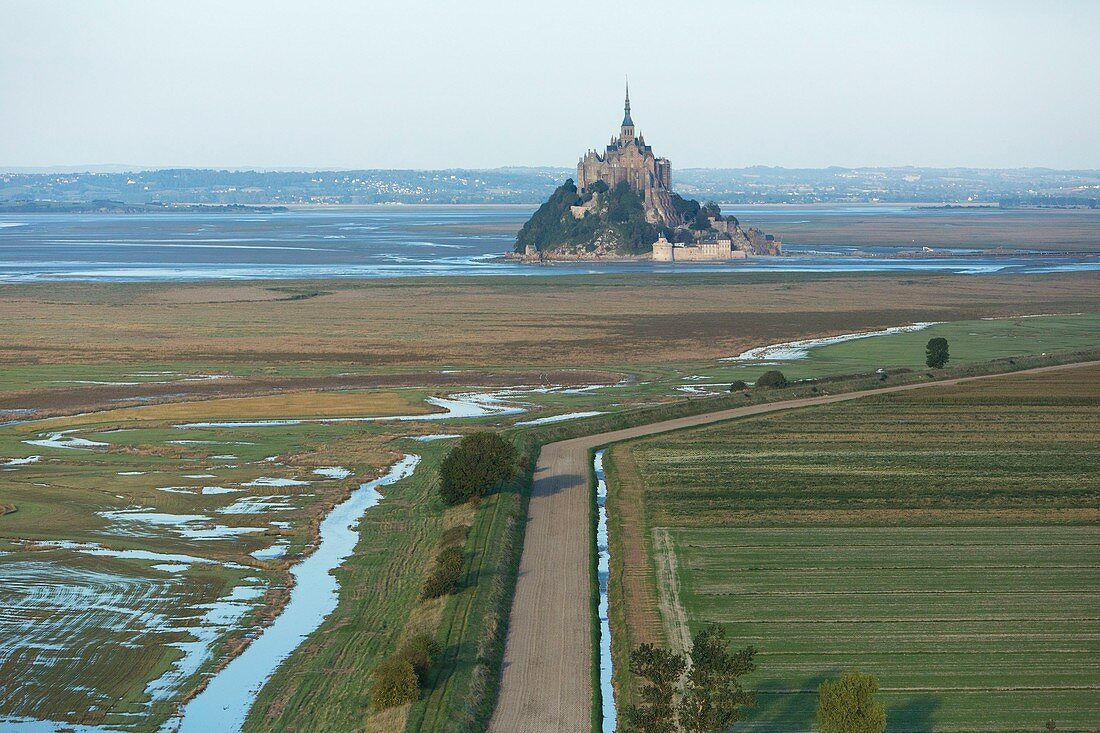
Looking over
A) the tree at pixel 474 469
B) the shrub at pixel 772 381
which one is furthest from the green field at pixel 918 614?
the shrub at pixel 772 381

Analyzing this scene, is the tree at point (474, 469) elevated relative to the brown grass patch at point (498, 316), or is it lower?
elevated

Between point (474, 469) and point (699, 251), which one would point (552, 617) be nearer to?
point (474, 469)

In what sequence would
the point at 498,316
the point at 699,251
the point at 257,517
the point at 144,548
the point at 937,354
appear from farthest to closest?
the point at 699,251 → the point at 498,316 → the point at 937,354 → the point at 257,517 → the point at 144,548

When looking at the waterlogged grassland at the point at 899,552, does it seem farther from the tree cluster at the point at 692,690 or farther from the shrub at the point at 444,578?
the shrub at the point at 444,578

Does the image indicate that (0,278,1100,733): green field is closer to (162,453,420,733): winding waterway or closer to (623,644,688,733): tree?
(162,453,420,733): winding waterway

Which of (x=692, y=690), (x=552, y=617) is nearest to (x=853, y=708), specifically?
(x=692, y=690)

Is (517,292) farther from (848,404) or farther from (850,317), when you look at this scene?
(848,404)
